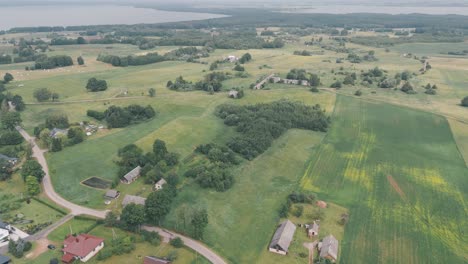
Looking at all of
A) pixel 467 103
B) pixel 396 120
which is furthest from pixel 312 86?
pixel 467 103

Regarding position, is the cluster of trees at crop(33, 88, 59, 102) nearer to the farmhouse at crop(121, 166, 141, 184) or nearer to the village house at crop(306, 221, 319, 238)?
the farmhouse at crop(121, 166, 141, 184)

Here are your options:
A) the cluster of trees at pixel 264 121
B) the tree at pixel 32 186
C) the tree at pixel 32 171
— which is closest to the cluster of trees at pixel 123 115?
the cluster of trees at pixel 264 121

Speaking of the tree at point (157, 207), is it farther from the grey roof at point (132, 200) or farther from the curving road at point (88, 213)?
the grey roof at point (132, 200)

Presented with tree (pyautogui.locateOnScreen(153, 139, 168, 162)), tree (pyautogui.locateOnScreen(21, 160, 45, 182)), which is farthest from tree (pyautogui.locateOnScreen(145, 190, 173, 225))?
tree (pyautogui.locateOnScreen(21, 160, 45, 182))

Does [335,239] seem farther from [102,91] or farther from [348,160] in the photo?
[102,91]

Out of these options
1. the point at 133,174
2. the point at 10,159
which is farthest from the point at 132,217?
the point at 10,159

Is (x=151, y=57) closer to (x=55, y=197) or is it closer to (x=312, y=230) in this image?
(x=55, y=197)
